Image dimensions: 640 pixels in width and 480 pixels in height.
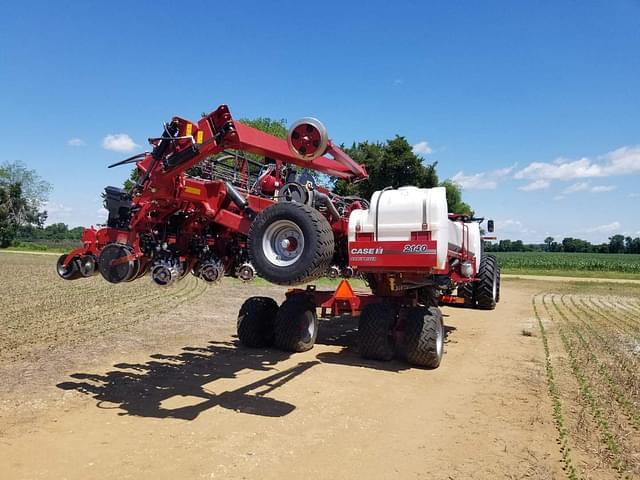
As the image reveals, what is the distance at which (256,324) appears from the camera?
9.55 m

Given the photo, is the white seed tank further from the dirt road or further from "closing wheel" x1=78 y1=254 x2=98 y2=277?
"closing wheel" x1=78 y1=254 x2=98 y2=277

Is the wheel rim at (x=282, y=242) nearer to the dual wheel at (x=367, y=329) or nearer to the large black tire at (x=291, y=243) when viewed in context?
the large black tire at (x=291, y=243)

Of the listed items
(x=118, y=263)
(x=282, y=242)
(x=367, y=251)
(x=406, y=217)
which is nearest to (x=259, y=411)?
(x=282, y=242)

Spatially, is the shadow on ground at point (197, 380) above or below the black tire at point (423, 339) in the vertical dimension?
below

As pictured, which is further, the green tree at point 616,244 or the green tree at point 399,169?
the green tree at point 616,244

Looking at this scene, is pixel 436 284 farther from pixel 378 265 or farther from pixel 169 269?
pixel 169 269

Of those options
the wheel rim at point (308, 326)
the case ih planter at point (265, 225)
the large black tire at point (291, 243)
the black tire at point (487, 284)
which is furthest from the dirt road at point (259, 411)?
the black tire at point (487, 284)

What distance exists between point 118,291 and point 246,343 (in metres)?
10.9

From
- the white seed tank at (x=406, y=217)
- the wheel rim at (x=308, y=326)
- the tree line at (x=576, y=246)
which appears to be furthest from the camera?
the tree line at (x=576, y=246)

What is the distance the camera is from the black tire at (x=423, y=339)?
325 inches

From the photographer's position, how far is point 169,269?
694 cm

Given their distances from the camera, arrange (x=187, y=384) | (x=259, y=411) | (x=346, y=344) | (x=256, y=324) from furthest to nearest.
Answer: (x=346, y=344) → (x=256, y=324) → (x=187, y=384) → (x=259, y=411)

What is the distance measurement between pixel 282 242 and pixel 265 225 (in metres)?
0.27

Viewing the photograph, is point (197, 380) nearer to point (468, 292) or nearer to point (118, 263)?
point (118, 263)
